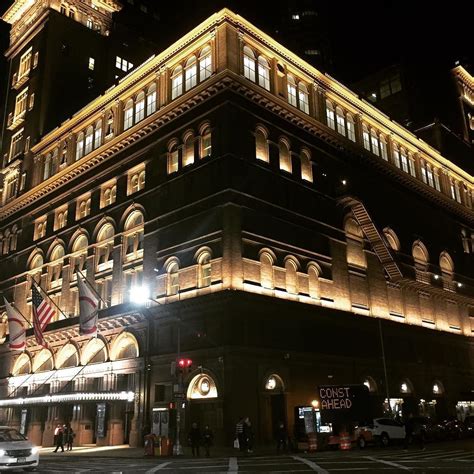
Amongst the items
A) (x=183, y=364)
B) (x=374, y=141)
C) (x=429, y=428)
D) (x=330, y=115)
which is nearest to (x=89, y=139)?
(x=330, y=115)

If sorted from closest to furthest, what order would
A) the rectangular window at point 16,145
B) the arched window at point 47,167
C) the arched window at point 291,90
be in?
1. the arched window at point 291,90
2. the arched window at point 47,167
3. the rectangular window at point 16,145

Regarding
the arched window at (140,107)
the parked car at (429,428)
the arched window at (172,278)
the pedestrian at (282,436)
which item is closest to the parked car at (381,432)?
the parked car at (429,428)

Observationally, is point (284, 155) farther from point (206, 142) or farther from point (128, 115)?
point (128, 115)

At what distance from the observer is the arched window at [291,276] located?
38.6m

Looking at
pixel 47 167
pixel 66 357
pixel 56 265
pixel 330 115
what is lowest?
pixel 66 357

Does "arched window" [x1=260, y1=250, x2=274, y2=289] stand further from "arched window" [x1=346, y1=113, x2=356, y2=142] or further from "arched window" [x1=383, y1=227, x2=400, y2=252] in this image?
"arched window" [x1=346, y1=113, x2=356, y2=142]

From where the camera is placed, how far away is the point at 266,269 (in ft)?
123

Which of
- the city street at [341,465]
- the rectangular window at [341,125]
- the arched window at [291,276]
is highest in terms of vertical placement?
the rectangular window at [341,125]

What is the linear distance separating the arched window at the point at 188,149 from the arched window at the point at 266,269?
29.8 feet

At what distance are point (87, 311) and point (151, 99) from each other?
18.4 metres

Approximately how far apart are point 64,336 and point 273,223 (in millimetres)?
20240

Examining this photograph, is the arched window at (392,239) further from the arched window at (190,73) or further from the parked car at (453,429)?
the arched window at (190,73)

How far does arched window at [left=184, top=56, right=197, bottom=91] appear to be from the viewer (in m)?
42.5

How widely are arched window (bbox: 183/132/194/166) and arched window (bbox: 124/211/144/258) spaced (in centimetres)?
608
